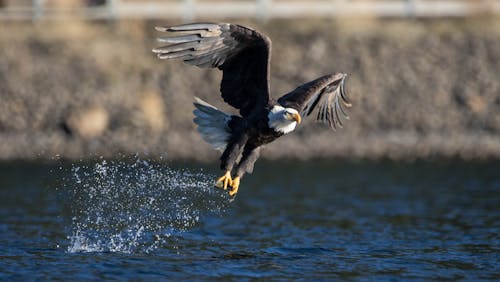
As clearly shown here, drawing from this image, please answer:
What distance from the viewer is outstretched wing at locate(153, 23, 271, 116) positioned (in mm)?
10188

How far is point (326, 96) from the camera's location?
39.3 ft

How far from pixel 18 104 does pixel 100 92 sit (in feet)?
5.83

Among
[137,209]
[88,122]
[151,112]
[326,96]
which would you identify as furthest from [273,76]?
[326,96]

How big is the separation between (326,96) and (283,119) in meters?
1.65

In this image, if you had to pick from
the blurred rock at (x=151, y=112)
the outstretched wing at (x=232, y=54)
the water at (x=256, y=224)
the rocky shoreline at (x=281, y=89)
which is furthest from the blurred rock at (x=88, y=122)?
the outstretched wing at (x=232, y=54)

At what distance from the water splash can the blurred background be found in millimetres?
4680

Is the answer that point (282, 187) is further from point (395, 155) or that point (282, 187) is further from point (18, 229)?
point (18, 229)

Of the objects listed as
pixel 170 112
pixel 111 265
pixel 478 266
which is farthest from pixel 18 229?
pixel 170 112

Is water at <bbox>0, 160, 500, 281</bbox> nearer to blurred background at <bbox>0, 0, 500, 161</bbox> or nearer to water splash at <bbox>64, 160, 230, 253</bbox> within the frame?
water splash at <bbox>64, 160, 230, 253</bbox>

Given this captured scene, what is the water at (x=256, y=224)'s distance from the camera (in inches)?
408

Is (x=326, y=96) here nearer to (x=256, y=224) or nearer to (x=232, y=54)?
(x=232, y=54)

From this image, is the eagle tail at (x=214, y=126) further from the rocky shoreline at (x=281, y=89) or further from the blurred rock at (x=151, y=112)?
the blurred rock at (x=151, y=112)

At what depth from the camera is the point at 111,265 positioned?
10375 mm

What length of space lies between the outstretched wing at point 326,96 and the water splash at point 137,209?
4.73ft
